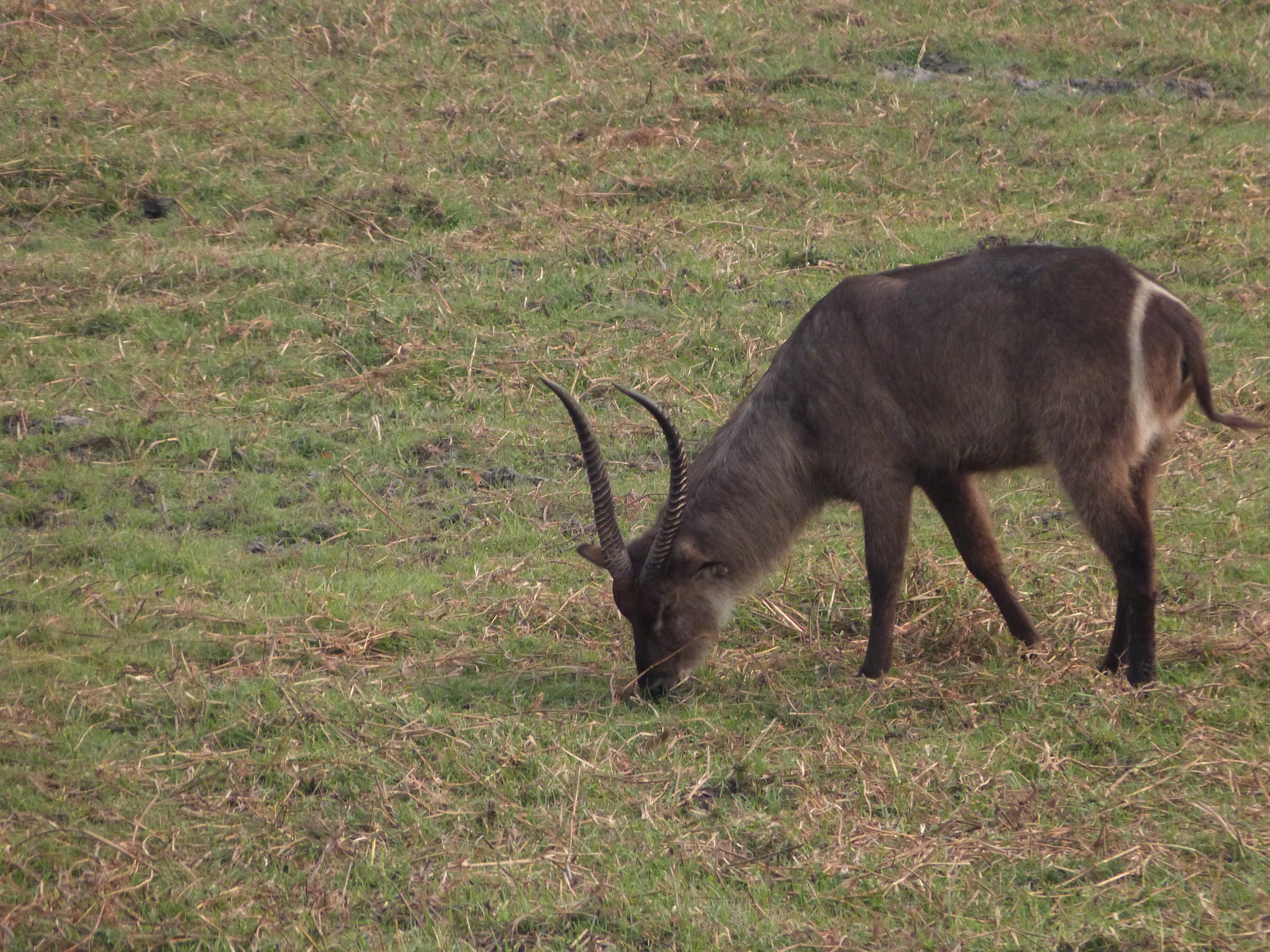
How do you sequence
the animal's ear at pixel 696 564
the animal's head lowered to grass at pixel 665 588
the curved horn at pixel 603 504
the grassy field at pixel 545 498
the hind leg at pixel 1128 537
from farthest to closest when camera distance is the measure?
the animal's ear at pixel 696 564 < the animal's head lowered to grass at pixel 665 588 < the curved horn at pixel 603 504 < the hind leg at pixel 1128 537 < the grassy field at pixel 545 498

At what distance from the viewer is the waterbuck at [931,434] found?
13.1 ft

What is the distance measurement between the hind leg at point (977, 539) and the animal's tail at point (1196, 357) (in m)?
0.75

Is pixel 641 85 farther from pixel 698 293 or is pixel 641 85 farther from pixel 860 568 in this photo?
pixel 860 568

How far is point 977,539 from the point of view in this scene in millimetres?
4547

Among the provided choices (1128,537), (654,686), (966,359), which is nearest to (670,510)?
(654,686)

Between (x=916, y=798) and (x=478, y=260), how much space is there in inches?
190

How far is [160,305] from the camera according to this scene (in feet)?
23.7

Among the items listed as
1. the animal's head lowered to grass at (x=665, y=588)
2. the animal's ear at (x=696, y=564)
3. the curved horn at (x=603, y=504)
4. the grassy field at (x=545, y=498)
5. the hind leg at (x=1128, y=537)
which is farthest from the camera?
the animal's ear at (x=696, y=564)

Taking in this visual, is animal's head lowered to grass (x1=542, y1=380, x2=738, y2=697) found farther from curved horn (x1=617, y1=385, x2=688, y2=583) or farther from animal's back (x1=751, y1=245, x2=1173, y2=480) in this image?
animal's back (x1=751, y1=245, x2=1173, y2=480)

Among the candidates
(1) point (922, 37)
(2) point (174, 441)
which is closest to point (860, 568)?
(2) point (174, 441)

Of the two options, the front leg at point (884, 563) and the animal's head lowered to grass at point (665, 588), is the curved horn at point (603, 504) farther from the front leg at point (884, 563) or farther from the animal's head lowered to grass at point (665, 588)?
→ the front leg at point (884, 563)

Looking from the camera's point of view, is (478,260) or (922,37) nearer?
(478,260)

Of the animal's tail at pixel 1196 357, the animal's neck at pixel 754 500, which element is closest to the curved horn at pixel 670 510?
the animal's neck at pixel 754 500

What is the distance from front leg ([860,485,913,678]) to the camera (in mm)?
4301
